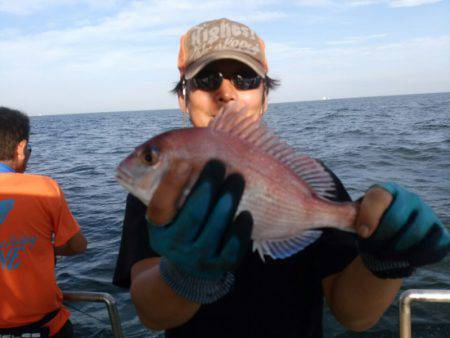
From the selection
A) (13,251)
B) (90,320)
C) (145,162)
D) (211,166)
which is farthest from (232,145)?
(90,320)

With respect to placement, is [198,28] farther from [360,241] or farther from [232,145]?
[360,241]

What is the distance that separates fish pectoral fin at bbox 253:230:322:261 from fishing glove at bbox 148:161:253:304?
0.79 feet

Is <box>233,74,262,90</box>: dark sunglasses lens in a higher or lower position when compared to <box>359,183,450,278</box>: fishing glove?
higher

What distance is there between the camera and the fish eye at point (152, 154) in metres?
2.05

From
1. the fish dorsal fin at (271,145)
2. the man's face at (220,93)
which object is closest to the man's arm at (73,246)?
the man's face at (220,93)

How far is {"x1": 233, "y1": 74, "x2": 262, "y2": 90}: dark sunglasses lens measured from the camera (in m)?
2.72

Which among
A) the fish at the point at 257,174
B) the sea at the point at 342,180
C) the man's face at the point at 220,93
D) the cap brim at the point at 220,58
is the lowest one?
the sea at the point at 342,180

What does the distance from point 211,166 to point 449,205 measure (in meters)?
10.9

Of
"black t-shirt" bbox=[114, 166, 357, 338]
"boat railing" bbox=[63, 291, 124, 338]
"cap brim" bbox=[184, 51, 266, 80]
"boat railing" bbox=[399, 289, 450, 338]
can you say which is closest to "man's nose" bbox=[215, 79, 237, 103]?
"cap brim" bbox=[184, 51, 266, 80]

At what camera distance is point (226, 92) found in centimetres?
266

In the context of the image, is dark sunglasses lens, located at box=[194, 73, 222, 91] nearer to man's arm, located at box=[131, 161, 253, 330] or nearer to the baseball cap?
the baseball cap

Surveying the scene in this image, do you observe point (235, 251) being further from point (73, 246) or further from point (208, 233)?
point (73, 246)

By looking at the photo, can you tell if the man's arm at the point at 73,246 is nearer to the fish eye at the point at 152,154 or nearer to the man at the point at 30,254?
the man at the point at 30,254

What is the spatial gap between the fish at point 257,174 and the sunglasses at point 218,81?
25.6 inches
